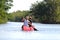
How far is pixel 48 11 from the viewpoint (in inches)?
2940

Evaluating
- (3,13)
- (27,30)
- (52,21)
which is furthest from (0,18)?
(27,30)

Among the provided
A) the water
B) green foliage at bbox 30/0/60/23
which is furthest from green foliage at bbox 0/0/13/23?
the water

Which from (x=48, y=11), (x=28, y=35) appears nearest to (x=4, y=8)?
(x=48, y=11)

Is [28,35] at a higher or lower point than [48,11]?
lower

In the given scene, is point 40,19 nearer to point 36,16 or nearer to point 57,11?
point 36,16

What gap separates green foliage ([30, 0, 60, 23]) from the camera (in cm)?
7275

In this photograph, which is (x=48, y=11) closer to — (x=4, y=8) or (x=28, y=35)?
(x=4, y=8)

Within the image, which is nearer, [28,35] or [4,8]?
[28,35]

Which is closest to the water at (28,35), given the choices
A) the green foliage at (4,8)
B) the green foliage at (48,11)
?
the green foliage at (4,8)

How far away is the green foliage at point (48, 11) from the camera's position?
7275 cm

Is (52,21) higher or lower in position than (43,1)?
lower

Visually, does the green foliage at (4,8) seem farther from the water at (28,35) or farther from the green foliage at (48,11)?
the water at (28,35)

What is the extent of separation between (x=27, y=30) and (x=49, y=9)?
46.1 m

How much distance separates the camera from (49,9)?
74.2 m
